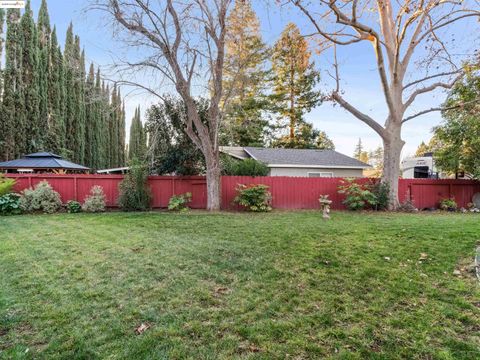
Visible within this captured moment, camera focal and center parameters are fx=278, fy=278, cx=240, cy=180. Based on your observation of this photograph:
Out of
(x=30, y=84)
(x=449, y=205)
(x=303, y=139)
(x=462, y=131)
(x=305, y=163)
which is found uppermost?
(x=30, y=84)

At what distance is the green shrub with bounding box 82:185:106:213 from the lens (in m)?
9.91

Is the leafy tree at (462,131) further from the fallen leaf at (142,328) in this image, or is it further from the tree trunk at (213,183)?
the fallen leaf at (142,328)

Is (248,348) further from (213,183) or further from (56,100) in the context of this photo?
(56,100)

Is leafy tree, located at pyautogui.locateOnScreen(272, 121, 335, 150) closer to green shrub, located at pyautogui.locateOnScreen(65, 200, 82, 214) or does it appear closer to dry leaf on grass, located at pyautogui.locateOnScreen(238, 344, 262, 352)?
green shrub, located at pyautogui.locateOnScreen(65, 200, 82, 214)

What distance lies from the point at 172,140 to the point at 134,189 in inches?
98.0

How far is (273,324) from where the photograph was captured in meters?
2.60

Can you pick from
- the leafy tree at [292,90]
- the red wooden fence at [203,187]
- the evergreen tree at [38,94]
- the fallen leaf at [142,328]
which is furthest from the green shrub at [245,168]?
the leafy tree at [292,90]

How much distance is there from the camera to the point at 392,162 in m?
10.9

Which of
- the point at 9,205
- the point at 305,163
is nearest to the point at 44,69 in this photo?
the point at 9,205

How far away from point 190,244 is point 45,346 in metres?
3.14

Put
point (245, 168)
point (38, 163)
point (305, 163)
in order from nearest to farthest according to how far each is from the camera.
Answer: point (38, 163), point (245, 168), point (305, 163)

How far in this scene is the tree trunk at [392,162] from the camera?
10703 millimetres

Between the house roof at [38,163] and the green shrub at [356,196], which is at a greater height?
the house roof at [38,163]

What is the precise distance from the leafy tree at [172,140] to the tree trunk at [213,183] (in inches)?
49.7
